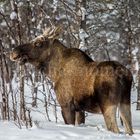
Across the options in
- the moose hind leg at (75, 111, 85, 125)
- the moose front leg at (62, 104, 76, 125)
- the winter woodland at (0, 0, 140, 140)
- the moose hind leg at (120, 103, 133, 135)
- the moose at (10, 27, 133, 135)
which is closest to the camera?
the moose at (10, 27, 133, 135)

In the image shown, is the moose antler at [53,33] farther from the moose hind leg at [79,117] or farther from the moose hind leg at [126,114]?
the moose hind leg at [126,114]

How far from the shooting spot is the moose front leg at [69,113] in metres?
Answer: 8.38

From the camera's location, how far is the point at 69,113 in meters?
8.47

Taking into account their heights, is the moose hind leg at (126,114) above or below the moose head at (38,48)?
below

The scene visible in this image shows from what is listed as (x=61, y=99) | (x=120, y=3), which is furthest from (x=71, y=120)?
(x=120, y=3)

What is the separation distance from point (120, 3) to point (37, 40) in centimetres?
714

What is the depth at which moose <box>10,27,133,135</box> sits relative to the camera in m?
7.61

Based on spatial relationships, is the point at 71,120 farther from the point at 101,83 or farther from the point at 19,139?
the point at 19,139

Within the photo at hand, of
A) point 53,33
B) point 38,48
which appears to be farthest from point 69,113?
point 53,33

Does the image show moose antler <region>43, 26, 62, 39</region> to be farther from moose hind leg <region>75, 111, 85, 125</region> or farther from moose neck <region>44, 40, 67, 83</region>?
moose hind leg <region>75, 111, 85, 125</region>

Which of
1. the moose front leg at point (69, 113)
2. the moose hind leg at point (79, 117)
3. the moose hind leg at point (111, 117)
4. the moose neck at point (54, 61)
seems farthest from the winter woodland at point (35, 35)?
the moose hind leg at point (111, 117)

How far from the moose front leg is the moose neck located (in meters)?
0.58

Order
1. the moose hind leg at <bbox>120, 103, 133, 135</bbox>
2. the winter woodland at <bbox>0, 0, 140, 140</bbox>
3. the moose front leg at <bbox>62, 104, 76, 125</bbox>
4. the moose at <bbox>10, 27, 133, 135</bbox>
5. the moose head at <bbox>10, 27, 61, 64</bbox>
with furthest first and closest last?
1. the winter woodland at <bbox>0, 0, 140, 140</bbox>
2. the moose head at <bbox>10, 27, 61, 64</bbox>
3. the moose front leg at <bbox>62, 104, 76, 125</bbox>
4. the moose hind leg at <bbox>120, 103, 133, 135</bbox>
5. the moose at <bbox>10, 27, 133, 135</bbox>

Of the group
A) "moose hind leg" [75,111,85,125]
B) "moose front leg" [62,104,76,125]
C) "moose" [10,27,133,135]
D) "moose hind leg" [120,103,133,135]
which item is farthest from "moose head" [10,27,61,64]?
"moose hind leg" [120,103,133,135]
